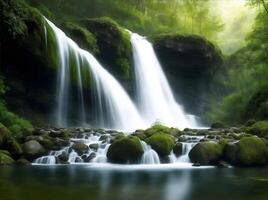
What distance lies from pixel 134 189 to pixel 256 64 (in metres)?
22.5

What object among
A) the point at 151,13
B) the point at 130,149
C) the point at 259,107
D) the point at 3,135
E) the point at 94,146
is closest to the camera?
the point at 3,135

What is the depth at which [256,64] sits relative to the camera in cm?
2984

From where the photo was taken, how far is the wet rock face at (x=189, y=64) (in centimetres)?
3731

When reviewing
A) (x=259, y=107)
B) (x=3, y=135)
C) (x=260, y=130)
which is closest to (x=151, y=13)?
(x=259, y=107)

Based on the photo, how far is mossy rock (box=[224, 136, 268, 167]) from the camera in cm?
1577

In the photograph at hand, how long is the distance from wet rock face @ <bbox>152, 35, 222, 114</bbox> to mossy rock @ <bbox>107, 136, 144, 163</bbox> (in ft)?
71.4

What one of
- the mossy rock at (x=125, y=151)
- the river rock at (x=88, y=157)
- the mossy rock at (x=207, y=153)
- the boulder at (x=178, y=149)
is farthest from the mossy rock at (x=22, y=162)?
the mossy rock at (x=207, y=153)

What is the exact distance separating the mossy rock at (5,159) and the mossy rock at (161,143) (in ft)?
18.9

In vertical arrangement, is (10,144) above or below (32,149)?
above

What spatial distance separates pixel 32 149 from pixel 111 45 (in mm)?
17917

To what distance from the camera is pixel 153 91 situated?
3491 cm

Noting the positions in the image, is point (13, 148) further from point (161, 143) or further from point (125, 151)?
point (161, 143)

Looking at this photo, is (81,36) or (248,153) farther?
(81,36)

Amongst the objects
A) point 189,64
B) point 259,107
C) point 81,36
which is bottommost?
point 259,107
